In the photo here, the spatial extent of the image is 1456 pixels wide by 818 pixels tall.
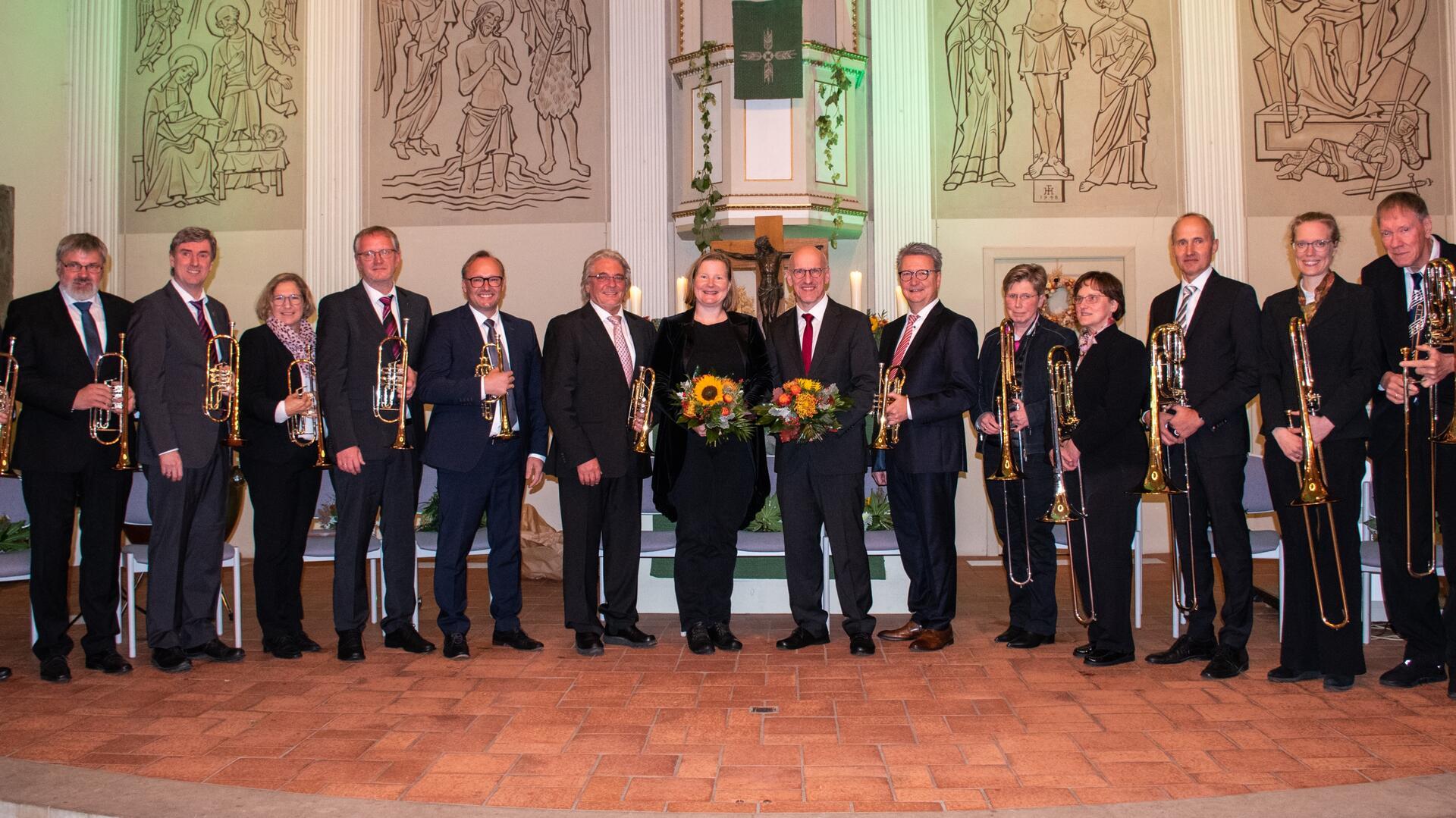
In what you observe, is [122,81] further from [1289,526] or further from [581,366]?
[1289,526]

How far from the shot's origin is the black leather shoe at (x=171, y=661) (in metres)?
5.06

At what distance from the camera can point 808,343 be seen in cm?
555

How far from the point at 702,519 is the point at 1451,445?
3202 mm

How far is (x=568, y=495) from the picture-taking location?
17.8 ft

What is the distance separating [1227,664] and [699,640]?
238cm

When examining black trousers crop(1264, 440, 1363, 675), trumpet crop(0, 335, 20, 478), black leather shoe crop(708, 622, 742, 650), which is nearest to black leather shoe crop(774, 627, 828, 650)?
black leather shoe crop(708, 622, 742, 650)

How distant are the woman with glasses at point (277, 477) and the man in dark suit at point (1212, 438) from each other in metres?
4.10

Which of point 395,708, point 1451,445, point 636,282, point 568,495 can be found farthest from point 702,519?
point 636,282

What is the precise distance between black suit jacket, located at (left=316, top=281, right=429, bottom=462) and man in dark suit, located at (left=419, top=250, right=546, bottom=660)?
0.85 feet

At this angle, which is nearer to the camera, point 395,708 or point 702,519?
point 395,708

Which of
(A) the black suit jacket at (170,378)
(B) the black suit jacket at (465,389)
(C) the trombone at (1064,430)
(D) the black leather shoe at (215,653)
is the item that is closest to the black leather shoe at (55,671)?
(D) the black leather shoe at (215,653)

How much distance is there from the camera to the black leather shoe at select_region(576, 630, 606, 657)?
17.7 feet

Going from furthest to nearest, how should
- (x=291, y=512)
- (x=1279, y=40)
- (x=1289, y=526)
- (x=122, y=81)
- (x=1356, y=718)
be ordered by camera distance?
(x=122, y=81), (x=1279, y=40), (x=291, y=512), (x=1289, y=526), (x=1356, y=718)

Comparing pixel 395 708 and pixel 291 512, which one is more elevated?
pixel 291 512
